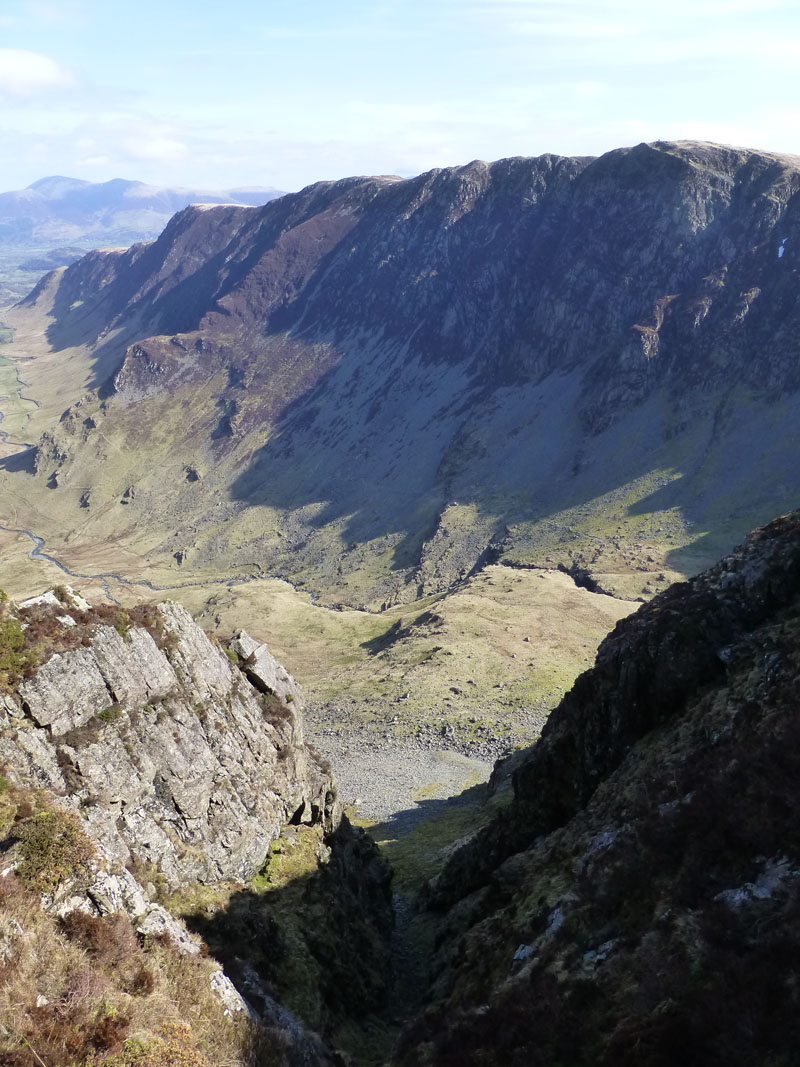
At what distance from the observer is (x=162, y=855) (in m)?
29.7

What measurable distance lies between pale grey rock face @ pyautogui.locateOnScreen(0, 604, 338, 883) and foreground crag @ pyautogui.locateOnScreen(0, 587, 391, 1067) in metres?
0.08

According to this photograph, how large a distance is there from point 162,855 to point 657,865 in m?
20.2

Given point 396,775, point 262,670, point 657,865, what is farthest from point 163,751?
point 396,775

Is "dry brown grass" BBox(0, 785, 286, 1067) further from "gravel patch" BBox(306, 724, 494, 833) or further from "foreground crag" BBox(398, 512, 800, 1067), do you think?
"gravel patch" BBox(306, 724, 494, 833)

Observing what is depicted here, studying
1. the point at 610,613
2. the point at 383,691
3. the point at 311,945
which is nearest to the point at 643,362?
the point at 610,613

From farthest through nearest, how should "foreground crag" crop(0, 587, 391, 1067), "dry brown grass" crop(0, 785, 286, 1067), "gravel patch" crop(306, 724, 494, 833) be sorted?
"gravel patch" crop(306, 724, 494, 833), "foreground crag" crop(0, 587, 391, 1067), "dry brown grass" crop(0, 785, 286, 1067)

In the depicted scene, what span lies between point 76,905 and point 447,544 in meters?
158

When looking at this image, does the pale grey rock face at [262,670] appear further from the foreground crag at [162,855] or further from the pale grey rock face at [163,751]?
the pale grey rock face at [163,751]

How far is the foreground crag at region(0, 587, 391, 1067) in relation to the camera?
64.5 ft

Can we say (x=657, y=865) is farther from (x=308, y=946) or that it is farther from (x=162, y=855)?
(x=162, y=855)

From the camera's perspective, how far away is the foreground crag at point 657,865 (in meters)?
18.5

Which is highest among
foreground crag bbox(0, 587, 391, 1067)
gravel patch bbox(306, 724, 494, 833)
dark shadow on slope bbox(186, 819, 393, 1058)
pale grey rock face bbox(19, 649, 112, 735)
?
pale grey rock face bbox(19, 649, 112, 735)

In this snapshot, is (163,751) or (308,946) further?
(308,946)

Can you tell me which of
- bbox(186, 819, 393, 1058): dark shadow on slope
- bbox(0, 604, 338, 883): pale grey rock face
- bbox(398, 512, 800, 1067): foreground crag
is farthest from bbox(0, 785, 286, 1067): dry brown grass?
bbox(398, 512, 800, 1067): foreground crag
